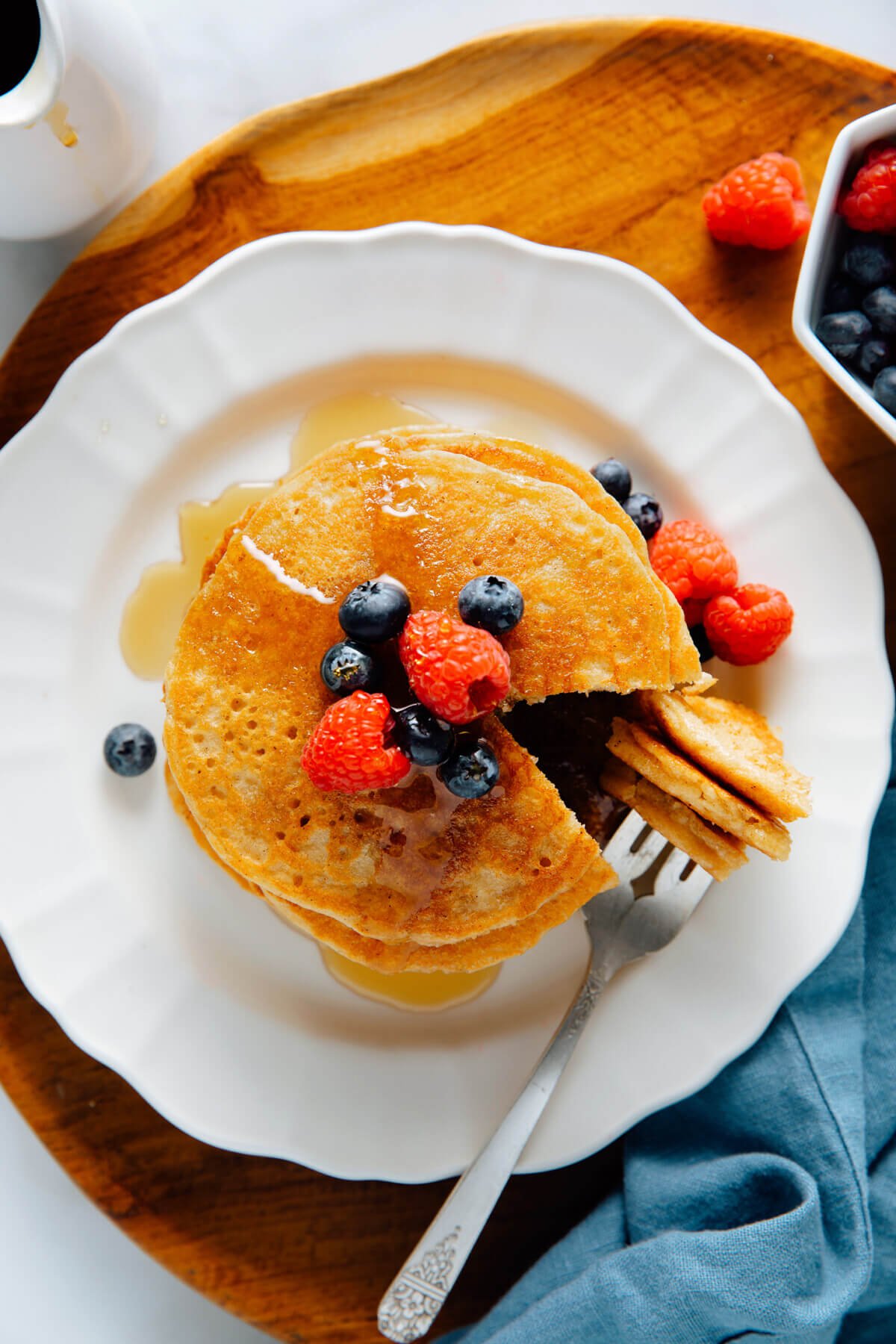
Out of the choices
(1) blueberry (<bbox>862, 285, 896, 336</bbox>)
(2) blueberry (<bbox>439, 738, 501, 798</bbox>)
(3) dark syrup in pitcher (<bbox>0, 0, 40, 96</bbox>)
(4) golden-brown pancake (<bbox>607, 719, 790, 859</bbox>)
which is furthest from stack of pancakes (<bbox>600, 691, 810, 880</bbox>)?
(3) dark syrup in pitcher (<bbox>0, 0, 40, 96</bbox>)


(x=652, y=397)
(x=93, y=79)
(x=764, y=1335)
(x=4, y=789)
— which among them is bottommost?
(x=764, y=1335)

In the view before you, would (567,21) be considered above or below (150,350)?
above

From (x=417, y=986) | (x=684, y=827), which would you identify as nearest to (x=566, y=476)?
(x=684, y=827)

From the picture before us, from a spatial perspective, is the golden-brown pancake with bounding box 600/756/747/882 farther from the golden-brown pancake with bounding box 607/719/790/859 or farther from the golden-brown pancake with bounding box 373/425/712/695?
the golden-brown pancake with bounding box 373/425/712/695

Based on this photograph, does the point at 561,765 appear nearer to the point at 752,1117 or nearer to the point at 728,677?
the point at 728,677

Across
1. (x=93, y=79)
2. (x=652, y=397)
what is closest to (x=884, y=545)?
(x=652, y=397)

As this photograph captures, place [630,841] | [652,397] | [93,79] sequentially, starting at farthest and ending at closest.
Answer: [652,397], [630,841], [93,79]

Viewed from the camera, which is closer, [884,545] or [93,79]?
[93,79]

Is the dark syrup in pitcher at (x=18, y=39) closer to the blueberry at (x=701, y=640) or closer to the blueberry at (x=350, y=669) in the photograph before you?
the blueberry at (x=350, y=669)
